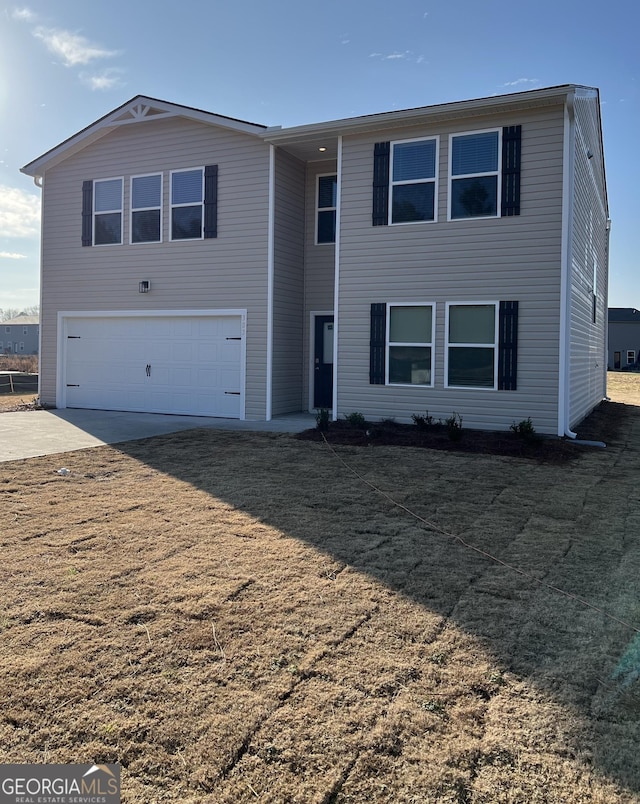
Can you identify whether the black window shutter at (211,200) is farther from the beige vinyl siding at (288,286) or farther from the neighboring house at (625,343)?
the neighboring house at (625,343)

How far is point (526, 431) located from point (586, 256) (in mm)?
5281

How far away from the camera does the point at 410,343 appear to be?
35.3 feet

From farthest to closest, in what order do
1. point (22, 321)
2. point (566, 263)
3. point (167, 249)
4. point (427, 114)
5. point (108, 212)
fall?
1. point (22, 321)
2. point (108, 212)
3. point (167, 249)
4. point (427, 114)
5. point (566, 263)

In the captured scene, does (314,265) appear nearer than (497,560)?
No

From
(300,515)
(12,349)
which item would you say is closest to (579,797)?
(300,515)

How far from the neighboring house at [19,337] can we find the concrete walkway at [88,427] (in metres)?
61.8

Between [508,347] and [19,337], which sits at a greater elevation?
[19,337]

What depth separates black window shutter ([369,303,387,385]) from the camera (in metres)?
10.9

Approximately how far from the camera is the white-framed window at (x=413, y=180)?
10.5m

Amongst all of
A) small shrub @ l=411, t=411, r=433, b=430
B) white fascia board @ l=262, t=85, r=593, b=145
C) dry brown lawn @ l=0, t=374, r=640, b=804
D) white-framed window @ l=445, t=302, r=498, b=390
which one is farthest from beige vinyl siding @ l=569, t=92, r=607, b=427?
dry brown lawn @ l=0, t=374, r=640, b=804

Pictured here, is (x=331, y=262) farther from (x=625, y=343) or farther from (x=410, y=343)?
(x=625, y=343)

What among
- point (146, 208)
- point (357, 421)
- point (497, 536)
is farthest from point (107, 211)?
point (497, 536)

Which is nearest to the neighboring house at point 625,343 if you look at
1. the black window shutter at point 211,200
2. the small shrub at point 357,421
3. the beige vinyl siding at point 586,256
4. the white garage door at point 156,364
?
the beige vinyl siding at point 586,256

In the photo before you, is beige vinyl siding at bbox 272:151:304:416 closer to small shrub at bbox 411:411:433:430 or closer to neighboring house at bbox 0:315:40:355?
small shrub at bbox 411:411:433:430
